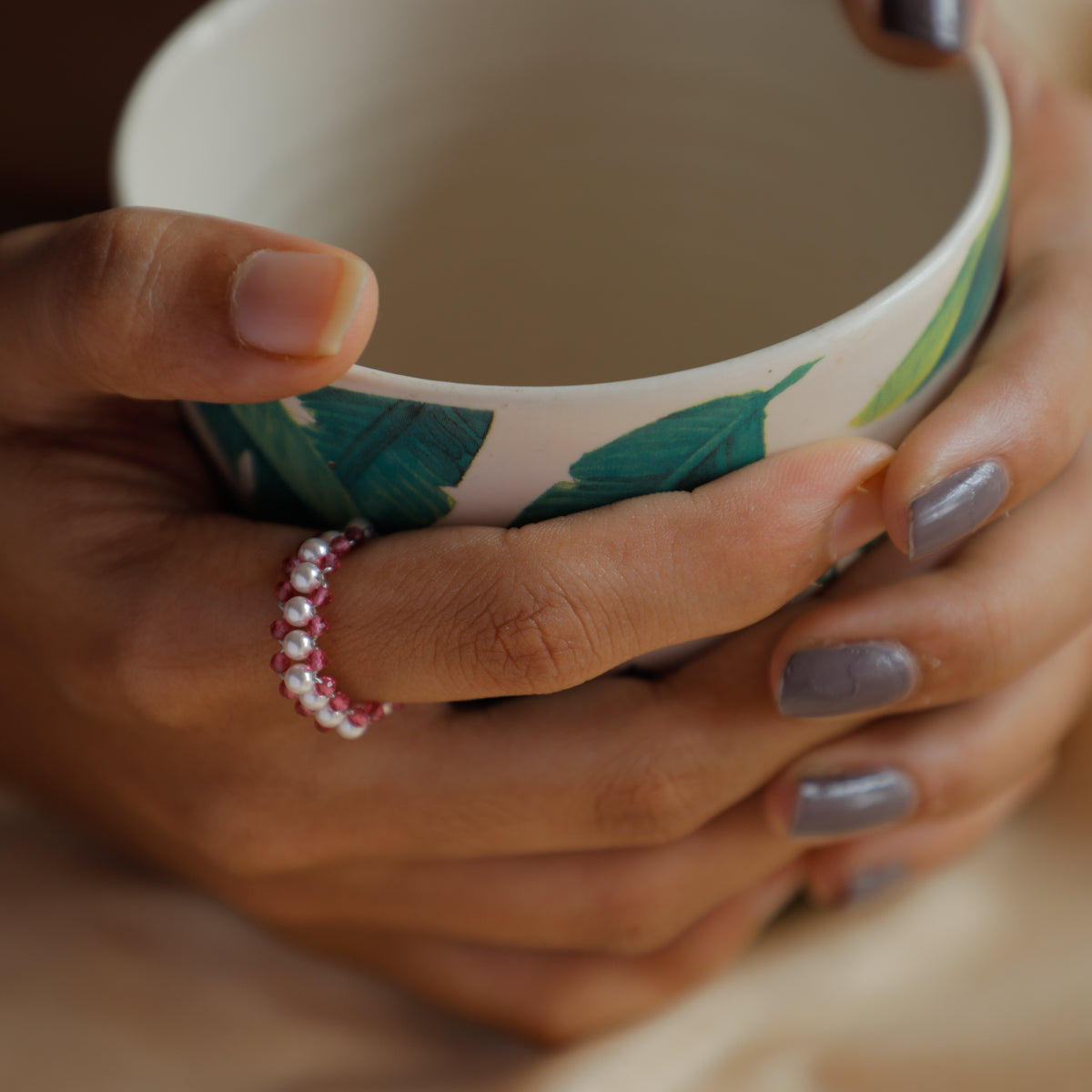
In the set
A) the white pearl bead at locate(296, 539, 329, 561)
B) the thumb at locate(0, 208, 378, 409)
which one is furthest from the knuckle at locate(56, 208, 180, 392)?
the white pearl bead at locate(296, 539, 329, 561)

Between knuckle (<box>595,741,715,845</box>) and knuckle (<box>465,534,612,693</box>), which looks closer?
knuckle (<box>465,534,612,693</box>)

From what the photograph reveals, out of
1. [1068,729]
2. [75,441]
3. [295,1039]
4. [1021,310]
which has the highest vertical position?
[1021,310]

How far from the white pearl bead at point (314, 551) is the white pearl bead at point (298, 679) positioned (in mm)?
49

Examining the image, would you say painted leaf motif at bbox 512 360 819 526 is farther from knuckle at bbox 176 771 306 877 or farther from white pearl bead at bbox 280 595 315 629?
knuckle at bbox 176 771 306 877

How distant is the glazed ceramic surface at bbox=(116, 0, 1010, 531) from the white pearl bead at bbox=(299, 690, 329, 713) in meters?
0.08

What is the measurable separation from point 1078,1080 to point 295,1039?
427 millimetres

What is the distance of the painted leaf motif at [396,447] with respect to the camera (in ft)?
1.35

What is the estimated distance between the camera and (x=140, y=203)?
0.51 meters

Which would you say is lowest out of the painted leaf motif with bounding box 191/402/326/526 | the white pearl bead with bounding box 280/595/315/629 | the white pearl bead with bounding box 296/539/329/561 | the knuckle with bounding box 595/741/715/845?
the knuckle with bounding box 595/741/715/845

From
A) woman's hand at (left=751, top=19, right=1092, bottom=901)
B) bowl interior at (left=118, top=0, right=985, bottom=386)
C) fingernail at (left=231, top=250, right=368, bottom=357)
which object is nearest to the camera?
fingernail at (left=231, top=250, right=368, bottom=357)

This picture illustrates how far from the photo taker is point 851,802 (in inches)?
24.6

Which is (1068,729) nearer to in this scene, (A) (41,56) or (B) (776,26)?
(B) (776,26)

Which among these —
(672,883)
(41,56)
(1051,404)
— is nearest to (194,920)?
(672,883)

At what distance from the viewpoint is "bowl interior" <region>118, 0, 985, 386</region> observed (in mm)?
610
